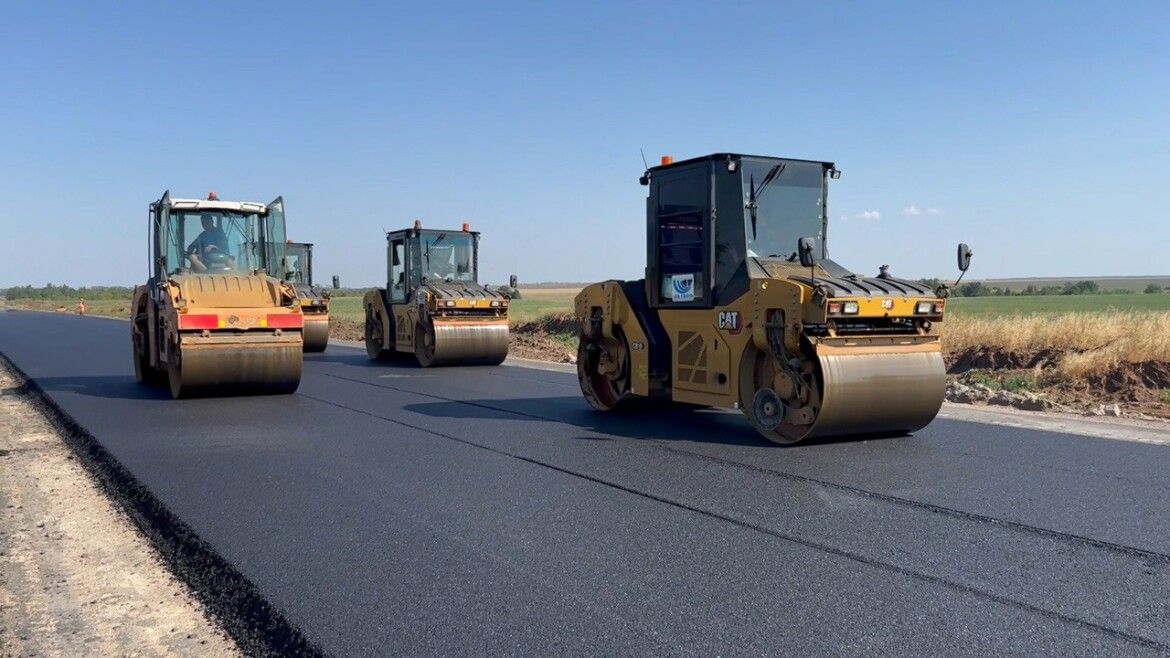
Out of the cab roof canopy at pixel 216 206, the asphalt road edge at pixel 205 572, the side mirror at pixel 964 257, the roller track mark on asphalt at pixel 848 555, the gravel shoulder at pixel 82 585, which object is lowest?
the gravel shoulder at pixel 82 585

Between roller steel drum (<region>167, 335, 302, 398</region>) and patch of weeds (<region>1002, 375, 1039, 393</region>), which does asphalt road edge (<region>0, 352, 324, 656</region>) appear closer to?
roller steel drum (<region>167, 335, 302, 398</region>)

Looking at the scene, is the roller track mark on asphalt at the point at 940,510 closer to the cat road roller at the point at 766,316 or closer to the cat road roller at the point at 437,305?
the cat road roller at the point at 766,316

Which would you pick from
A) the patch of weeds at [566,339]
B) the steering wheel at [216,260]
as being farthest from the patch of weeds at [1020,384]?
the patch of weeds at [566,339]

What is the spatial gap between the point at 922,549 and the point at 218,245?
1056 cm

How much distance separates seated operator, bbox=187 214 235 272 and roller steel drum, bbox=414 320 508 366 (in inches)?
155

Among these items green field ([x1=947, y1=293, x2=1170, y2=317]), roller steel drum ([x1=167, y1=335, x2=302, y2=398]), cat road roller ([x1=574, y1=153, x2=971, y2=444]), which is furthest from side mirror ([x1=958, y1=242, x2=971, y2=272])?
green field ([x1=947, y1=293, x2=1170, y2=317])

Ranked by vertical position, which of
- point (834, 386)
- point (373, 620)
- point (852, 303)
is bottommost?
point (373, 620)

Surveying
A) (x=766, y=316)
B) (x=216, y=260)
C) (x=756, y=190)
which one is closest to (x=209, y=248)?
(x=216, y=260)

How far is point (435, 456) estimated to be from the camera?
761 cm

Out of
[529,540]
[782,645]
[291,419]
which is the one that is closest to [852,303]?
[529,540]

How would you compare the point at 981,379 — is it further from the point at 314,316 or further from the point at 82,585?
the point at 314,316

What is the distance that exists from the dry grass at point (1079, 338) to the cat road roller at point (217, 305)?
9832mm

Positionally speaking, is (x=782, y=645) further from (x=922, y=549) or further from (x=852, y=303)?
(x=852, y=303)

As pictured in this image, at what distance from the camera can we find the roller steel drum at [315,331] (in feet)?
66.7
